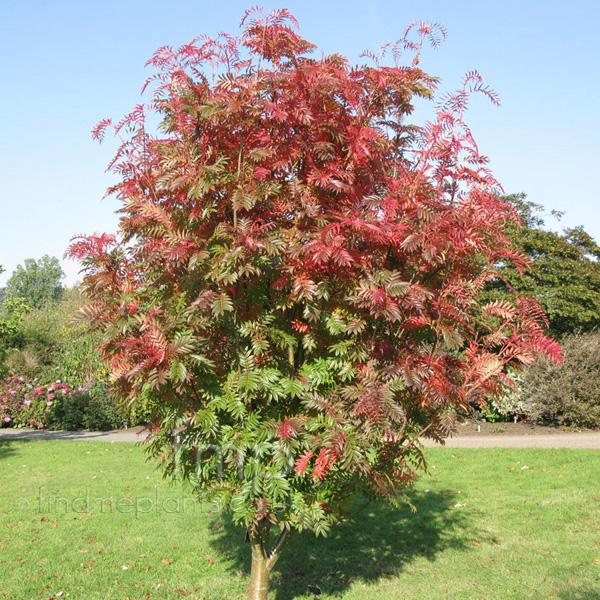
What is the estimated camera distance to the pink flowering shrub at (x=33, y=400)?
16.1 m

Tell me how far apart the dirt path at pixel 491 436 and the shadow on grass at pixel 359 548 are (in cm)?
486

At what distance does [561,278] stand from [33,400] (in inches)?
731

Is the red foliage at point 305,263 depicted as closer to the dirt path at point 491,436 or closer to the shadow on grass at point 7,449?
the dirt path at point 491,436

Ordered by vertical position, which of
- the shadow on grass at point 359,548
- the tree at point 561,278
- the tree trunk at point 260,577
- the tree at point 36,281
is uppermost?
the tree at point 36,281

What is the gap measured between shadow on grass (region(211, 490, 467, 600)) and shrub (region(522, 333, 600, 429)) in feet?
24.7

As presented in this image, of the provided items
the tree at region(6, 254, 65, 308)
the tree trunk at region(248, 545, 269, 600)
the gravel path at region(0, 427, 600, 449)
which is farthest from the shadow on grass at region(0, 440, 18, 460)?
the tree at region(6, 254, 65, 308)

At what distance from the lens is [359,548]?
6309 millimetres

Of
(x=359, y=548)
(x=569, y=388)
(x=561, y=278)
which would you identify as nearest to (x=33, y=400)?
(x=359, y=548)

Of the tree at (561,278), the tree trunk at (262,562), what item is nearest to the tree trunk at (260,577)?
the tree trunk at (262,562)

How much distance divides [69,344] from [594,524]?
15.9m

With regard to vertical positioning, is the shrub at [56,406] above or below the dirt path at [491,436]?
above

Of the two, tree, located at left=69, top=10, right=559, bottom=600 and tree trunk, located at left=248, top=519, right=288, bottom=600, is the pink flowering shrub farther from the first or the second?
tree, located at left=69, top=10, right=559, bottom=600

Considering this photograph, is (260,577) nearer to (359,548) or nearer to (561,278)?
(359,548)

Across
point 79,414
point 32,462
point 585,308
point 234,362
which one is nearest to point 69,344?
point 79,414
